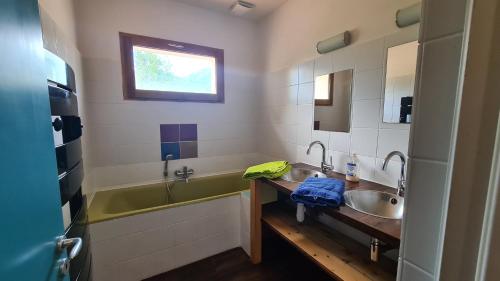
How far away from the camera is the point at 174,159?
96.9 inches

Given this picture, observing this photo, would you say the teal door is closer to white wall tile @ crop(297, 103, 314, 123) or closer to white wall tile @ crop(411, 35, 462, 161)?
white wall tile @ crop(411, 35, 462, 161)

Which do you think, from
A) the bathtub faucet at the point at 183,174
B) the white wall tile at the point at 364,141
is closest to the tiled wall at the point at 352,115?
the white wall tile at the point at 364,141

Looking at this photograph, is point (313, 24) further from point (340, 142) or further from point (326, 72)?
point (340, 142)

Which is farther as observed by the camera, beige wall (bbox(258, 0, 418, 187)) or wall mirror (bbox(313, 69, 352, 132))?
wall mirror (bbox(313, 69, 352, 132))

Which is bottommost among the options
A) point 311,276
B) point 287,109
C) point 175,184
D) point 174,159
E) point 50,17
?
point 311,276

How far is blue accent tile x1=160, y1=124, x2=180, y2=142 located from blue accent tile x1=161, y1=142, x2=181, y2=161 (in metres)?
0.05

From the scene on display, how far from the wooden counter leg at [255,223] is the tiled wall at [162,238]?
0.16 meters

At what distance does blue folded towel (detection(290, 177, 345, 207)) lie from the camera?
3.92 ft

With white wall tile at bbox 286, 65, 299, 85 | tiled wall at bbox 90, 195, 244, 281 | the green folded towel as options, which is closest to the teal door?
tiled wall at bbox 90, 195, 244, 281

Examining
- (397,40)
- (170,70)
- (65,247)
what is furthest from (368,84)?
(170,70)

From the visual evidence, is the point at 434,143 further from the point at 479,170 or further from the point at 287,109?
the point at 287,109

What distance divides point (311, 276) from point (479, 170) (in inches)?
69.8

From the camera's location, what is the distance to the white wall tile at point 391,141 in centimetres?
135

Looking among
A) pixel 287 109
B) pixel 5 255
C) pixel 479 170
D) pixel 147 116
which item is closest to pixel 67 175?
pixel 5 255
